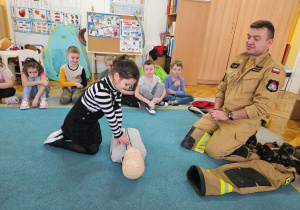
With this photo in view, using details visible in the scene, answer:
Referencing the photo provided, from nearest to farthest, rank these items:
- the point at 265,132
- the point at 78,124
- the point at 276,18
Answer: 1. the point at 78,124
2. the point at 265,132
3. the point at 276,18

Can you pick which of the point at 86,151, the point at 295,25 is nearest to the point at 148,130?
the point at 86,151

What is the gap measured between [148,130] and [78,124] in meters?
0.81

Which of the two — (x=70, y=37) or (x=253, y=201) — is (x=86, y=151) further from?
(x=70, y=37)

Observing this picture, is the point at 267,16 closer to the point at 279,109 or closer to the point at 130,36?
the point at 279,109

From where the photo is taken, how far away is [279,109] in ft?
10.4

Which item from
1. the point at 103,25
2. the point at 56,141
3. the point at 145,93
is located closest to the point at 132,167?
the point at 56,141

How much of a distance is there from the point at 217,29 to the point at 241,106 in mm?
3006

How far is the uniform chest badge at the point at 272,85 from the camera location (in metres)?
1.47

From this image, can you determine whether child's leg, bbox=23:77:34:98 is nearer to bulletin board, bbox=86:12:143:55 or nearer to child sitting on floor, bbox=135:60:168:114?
child sitting on floor, bbox=135:60:168:114

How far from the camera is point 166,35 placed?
4438 millimetres

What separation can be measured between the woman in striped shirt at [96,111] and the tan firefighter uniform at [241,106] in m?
0.76

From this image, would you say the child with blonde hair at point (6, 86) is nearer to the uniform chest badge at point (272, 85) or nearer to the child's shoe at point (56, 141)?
the child's shoe at point (56, 141)

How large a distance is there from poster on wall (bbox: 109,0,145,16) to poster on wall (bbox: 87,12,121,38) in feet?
1.76

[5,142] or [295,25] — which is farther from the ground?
[295,25]
